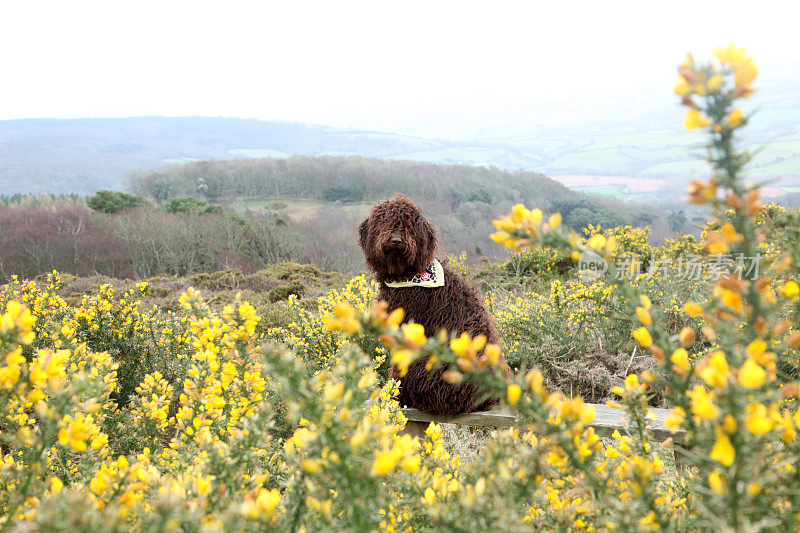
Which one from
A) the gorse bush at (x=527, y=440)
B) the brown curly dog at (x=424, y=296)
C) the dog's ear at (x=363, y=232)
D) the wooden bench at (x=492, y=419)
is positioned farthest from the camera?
the dog's ear at (x=363, y=232)

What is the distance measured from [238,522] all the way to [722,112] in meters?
1.09

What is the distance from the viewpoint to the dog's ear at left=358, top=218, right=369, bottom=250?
3.43 metres

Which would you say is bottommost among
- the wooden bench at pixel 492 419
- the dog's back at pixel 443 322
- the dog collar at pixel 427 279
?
the wooden bench at pixel 492 419

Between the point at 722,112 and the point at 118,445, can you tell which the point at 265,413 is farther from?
the point at 118,445

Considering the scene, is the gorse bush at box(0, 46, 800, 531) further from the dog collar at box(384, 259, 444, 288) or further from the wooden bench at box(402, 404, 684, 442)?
the dog collar at box(384, 259, 444, 288)

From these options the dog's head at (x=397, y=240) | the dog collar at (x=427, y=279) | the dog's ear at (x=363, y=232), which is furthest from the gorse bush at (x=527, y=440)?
the dog's ear at (x=363, y=232)

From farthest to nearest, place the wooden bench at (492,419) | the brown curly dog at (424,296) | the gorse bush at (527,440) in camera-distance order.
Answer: the brown curly dog at (424,296), the wooden bench at (492,419), the gorse bush at (527,440)

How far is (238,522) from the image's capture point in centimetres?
84

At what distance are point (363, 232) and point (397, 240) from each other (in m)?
0.49

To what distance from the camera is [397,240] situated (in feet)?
10.0

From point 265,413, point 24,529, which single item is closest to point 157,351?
point 265,413

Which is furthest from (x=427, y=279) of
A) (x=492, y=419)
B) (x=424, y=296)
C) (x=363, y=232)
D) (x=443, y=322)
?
(x=492, y=419)

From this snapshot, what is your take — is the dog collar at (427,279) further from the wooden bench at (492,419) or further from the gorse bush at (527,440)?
the gorse bush at (527,440)

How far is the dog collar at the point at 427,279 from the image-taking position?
3225 mm
